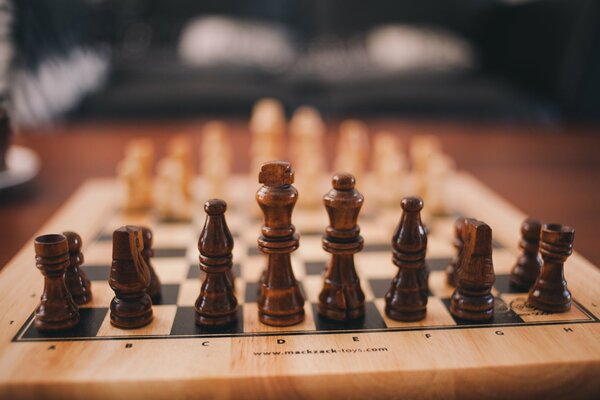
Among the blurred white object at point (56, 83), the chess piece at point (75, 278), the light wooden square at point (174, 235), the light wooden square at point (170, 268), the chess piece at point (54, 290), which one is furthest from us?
the blurred white object at point (56, 83)

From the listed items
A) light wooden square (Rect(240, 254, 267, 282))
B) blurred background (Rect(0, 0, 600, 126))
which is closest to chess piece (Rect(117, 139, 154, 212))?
light wooden square (Rect(240, 254, 267, 282))

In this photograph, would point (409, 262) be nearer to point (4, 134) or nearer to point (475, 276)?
point (475, 276)

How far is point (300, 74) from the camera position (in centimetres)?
351

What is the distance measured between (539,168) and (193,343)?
1.47m

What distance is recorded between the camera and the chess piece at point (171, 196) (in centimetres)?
150

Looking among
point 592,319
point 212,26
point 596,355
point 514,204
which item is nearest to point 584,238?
point 514,204

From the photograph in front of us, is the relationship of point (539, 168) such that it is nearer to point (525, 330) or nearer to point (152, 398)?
point (525, 330)

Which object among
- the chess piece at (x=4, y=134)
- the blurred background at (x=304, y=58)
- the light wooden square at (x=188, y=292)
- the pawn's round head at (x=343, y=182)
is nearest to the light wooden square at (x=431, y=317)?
the pawn's round head at (x=343, y=182)

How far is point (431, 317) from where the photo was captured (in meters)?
1.01

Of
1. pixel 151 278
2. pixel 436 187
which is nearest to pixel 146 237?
pixel 151 278

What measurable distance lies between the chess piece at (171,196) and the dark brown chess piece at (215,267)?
0.56m

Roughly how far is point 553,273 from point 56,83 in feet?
9.67

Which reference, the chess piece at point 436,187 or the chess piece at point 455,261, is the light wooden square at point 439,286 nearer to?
the chess piece at point 455,261

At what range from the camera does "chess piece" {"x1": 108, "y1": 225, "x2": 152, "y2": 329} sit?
3.07 ft
